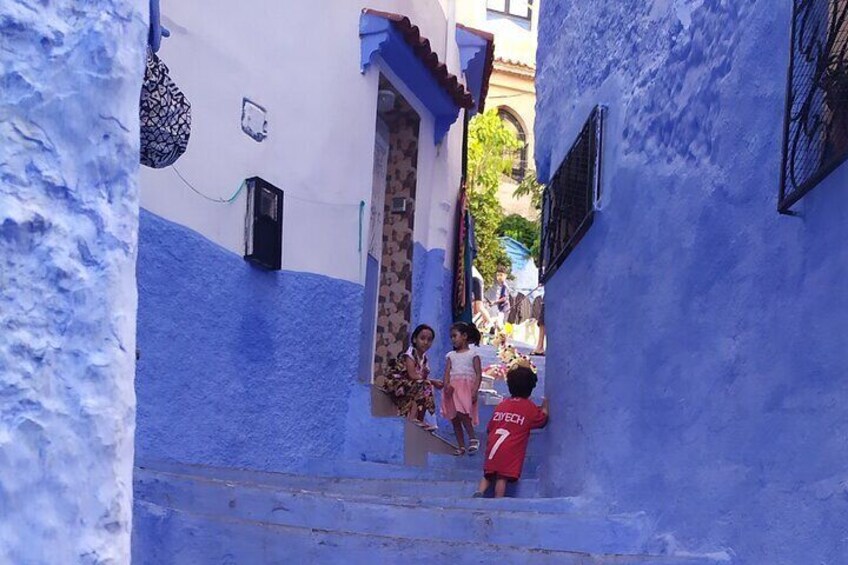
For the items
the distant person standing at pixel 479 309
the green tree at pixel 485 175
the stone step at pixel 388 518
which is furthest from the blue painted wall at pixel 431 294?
the green tree at pixel 485 175

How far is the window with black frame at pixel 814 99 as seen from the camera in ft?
12.4

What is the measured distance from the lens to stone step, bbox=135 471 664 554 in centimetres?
551

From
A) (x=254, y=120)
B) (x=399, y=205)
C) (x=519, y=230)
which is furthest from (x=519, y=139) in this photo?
(x=254, y=120)

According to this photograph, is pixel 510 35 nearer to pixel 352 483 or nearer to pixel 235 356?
pixel 235 356

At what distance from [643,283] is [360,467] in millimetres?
3220

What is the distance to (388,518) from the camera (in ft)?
18.4

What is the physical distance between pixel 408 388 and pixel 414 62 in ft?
9.66

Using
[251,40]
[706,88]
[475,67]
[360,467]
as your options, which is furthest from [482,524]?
[475,67]

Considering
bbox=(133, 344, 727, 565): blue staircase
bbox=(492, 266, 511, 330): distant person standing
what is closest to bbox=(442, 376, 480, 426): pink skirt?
bbox=(133, 344, 727, 565): blue staircase

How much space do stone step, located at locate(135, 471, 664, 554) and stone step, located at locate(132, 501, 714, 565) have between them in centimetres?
49

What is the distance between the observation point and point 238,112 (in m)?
8.09

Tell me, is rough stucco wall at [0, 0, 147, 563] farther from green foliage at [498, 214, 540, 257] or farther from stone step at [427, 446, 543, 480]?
green foliage at [498, 214, 540, 257]

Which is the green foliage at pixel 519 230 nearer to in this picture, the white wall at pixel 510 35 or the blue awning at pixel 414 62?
the white wall at pixel 510 35

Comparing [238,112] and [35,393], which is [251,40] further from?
[35,393]
